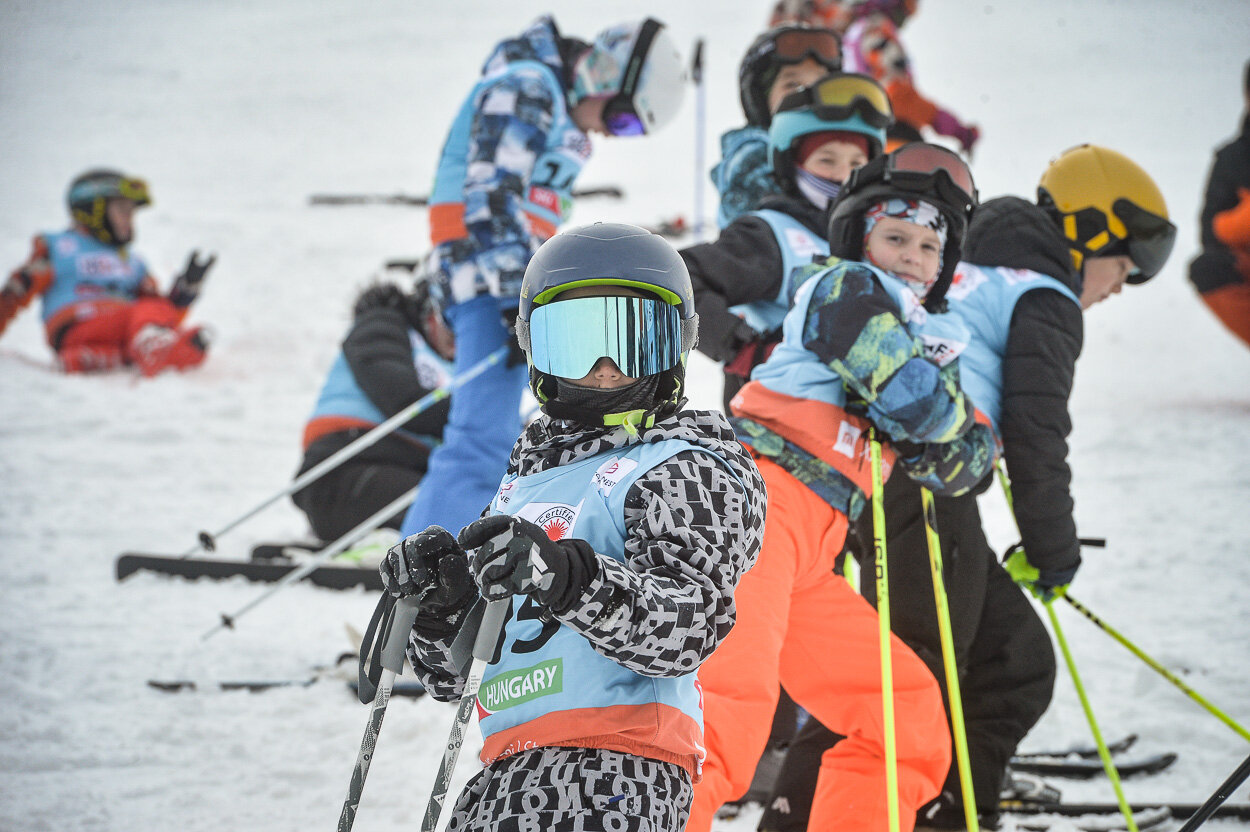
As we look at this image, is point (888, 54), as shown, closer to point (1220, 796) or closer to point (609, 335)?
point (1220, 796)

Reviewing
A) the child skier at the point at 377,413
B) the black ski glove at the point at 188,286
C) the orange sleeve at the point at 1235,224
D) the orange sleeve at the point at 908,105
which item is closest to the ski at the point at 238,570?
the child skier at the point at 377,413

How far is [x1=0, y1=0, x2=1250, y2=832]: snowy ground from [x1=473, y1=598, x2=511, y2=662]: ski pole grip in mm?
1559

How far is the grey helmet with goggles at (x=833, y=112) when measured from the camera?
9.84 feet

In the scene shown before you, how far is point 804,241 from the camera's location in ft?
9.55

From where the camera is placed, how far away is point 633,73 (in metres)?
4.02

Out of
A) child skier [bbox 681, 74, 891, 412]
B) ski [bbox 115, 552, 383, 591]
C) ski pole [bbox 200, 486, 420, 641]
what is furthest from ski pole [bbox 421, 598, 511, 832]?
ski [bbox 115, 552, 383, 591]

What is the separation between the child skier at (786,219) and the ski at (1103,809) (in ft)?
4.71

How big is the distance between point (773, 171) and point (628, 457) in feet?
5.57

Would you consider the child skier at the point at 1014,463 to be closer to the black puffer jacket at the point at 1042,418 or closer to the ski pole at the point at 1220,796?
the black puffer jacket at the point at 1042,418

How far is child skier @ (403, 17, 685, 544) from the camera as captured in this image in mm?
3863

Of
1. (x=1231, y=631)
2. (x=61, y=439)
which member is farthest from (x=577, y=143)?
(x=61, y=439)

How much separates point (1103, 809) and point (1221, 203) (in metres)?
5.94

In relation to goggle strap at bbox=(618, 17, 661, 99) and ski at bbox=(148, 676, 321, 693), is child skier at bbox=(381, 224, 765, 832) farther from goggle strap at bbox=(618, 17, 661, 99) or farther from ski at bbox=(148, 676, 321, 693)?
goggle strap at bbox=(618, 17, 661, 99)

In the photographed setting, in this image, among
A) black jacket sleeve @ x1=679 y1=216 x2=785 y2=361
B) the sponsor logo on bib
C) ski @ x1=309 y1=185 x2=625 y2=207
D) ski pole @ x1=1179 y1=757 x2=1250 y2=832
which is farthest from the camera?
ski @ x1=309 y1=185 x2=625 y2=207
